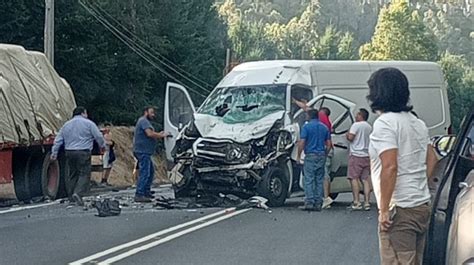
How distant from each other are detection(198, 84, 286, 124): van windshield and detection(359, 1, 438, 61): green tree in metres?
60.1

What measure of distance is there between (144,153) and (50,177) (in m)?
2.54

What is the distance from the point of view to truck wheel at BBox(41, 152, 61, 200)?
19094 millimetres

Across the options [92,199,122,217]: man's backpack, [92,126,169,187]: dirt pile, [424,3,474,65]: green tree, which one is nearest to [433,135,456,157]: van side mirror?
[92,199,122,217]: man's backpack

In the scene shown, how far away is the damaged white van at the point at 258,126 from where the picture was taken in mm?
16844

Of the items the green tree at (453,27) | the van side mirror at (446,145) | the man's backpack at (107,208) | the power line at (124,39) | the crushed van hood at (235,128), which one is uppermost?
the green tree at (453,27)

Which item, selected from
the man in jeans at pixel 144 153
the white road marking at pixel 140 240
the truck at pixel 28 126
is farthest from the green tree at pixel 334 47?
the white road marking at pixel 140 240

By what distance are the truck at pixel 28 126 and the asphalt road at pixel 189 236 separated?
1.98 metres

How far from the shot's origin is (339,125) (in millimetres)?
17891

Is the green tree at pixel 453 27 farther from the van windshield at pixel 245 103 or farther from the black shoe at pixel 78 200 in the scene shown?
the black shoe at pixel 78 200

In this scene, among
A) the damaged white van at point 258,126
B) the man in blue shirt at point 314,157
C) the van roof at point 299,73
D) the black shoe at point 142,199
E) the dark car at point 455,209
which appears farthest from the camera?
the van roof at point 299,73

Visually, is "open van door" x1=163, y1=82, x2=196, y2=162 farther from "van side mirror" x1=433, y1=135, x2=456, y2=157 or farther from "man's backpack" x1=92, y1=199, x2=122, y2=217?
"van side mirror" x1=433, y1=135, x2=456, y2=157

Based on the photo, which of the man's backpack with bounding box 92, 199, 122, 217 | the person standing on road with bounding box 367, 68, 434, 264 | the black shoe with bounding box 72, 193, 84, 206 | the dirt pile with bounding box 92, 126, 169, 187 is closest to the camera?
the person standing on road with bounding box 367, 68, 434, 264

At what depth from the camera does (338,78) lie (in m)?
18.7

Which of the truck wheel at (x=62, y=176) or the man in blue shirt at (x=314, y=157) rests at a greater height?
the man in blue shirt at (x=314, y=157)
